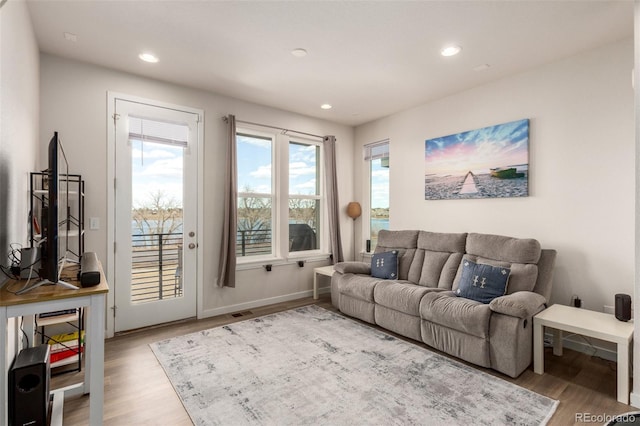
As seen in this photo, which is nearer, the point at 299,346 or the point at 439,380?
the point at 439,380

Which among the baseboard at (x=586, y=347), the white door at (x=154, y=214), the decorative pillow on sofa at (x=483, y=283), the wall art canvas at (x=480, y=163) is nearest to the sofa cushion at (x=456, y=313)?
the decorative pillow on sofa at (x=483, y=283)

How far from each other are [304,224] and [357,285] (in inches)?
60.0

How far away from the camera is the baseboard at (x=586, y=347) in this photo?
275 centimetres

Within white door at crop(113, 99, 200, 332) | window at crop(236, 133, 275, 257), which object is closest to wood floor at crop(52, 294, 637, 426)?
white door at crop(113, 99, 200, 332)

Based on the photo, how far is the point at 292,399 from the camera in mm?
2148

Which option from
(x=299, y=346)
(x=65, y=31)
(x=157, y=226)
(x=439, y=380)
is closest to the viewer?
(x=439, y=380)

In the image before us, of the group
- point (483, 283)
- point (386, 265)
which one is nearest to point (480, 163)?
point (483, 283)

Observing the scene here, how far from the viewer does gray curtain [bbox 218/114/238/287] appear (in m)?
3.85

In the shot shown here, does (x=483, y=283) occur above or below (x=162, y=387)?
above

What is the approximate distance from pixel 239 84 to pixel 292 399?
322cm

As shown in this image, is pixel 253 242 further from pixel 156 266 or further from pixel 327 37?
pixel 327 37

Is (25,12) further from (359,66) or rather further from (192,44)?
(359,66)

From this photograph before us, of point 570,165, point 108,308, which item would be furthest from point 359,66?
point 108,308

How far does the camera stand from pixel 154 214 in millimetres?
3496
